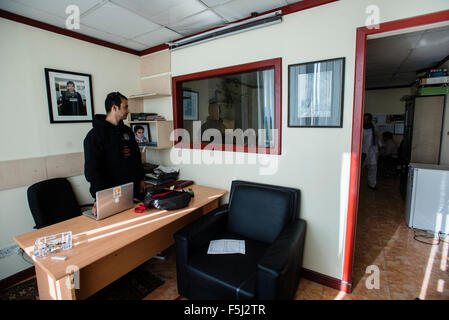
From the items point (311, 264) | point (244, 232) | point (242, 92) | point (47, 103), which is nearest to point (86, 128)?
point (47, 103)

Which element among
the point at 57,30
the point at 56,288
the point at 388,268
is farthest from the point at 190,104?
the point at 388,268

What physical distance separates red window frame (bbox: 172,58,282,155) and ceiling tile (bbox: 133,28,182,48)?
48 cm

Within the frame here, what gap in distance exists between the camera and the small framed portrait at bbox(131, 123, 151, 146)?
10.8 ft

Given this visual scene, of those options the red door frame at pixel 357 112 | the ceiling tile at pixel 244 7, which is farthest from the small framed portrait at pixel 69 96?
the red door frame at pixel 357 112

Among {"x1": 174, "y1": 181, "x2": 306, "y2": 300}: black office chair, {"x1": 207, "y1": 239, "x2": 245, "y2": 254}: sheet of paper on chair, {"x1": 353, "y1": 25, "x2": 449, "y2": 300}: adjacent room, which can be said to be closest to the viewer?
{"x1": 174, "y1": 181, "x2": 306, "y2": 300}: black office chair

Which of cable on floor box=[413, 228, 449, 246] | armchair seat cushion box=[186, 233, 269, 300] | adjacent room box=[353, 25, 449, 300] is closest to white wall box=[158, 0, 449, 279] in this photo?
adjacent room box=[353, 25, 449, 300]

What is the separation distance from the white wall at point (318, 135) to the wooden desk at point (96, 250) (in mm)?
1070

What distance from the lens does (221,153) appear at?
2.77 meters

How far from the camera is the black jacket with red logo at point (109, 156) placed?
6.75 feet

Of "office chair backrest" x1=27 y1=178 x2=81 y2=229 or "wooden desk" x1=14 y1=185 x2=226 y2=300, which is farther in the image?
"office chair backrest" x1=27 y1=178 x2=81 y2=229

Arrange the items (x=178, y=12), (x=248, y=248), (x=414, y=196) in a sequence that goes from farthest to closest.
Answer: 1. (x=414, y=196)
2. (x=178, y=12)
3. (x=248, y=248)

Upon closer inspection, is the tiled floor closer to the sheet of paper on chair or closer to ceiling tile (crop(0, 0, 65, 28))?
the sheet of paper on chair

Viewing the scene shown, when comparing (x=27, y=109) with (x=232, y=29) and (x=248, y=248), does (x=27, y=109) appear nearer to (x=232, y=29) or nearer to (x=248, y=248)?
(x=232, y=29)

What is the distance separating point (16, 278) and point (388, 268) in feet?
12.8
